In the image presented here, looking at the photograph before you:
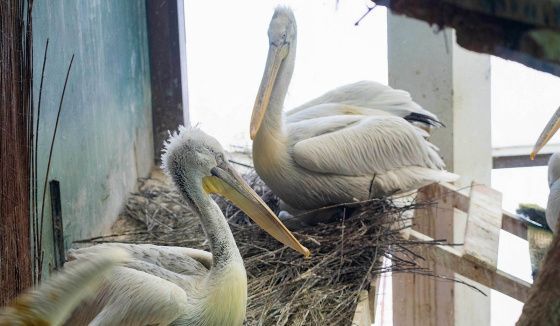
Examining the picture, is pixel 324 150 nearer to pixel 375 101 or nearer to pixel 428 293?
pixel 375 101

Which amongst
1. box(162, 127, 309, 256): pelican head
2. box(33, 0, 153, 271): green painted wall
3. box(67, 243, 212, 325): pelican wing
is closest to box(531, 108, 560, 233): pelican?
box(162, 127, 309, 256): pelican head

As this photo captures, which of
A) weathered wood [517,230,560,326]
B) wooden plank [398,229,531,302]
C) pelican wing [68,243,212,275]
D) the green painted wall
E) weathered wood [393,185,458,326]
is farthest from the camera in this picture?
weathered wood [393,185,458,326]

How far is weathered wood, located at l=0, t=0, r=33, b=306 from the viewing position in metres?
2.15

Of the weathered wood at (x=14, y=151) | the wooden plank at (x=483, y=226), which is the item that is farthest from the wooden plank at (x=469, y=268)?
the weathered wood at (x=14, y=151)

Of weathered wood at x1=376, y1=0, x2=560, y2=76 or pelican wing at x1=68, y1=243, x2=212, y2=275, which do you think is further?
pelican wing at x1=68, y1=243, x2=212, y2=275

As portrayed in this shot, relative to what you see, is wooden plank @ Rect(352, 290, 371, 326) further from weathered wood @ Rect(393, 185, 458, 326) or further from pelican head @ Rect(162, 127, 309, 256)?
weathered wood @ Rect(393, 185, 458, 326)

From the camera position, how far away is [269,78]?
11.3ft

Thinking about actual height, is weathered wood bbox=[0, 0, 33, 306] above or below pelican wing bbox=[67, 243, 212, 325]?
above

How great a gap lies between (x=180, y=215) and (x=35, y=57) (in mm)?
1211

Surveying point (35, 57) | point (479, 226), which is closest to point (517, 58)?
point (35, 57)

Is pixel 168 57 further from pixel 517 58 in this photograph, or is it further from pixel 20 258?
pixel 517 58

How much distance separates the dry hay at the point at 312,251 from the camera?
278 centimetres

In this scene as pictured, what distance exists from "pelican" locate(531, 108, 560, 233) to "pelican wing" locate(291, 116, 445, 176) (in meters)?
0.44

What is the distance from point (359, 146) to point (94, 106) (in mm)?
1079
